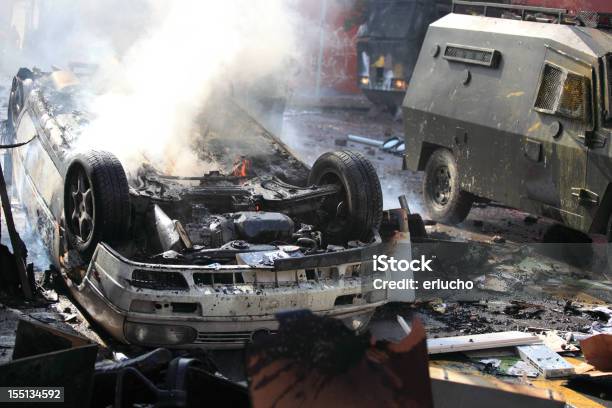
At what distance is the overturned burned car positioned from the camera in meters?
6.00

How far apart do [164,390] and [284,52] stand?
962 cm

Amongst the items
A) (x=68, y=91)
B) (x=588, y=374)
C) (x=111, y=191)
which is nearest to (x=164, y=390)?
(x=111, y=191)

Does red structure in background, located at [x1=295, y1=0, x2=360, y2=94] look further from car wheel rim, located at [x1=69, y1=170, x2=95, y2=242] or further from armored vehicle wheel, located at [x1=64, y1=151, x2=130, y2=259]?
armored vehicle wheel, located at [x1=64, y1=151, x2=130, y2=259]

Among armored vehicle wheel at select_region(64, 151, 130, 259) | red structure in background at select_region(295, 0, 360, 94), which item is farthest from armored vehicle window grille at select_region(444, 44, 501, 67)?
red structure in background at select_region(295, 0, 360, 94)

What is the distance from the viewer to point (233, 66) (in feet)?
→ 38.5

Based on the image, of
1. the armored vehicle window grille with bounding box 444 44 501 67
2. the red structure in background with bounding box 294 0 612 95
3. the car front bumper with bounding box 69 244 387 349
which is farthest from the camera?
the red structure in background with bounding box 294 0 612 95

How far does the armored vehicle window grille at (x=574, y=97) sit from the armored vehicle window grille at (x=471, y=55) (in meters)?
1.32

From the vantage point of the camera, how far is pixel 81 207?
6.88m

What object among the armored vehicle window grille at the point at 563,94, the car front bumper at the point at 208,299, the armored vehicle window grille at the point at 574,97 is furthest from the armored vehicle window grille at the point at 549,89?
the car front bumper at the point at 208,299

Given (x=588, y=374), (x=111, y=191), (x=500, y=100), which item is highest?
(x=500, y=100)

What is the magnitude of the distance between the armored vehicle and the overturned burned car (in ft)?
8.85

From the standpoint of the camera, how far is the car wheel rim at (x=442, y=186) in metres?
11.2

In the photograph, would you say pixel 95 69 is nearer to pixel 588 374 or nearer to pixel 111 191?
pixel 111 191

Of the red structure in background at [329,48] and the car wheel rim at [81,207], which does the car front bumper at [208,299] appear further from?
the red structure in background at [329,48]
